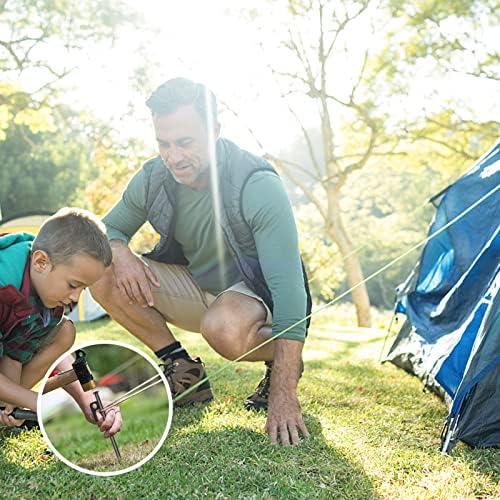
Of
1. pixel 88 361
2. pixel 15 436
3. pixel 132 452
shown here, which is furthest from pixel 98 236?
pixel 15 436

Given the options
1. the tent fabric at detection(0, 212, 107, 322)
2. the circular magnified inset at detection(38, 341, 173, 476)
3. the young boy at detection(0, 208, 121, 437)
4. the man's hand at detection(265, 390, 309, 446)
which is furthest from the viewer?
the tent fabric at detection(0, 212, 107, 322)

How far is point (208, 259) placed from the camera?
116 inches

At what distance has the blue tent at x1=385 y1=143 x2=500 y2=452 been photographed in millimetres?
2379

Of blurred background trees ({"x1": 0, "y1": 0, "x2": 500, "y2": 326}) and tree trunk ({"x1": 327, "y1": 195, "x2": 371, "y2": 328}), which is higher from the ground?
blurred background trees ({"x1": 0, "y1": 0, "x2": 500, "y2": 326})

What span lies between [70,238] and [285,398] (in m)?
0.85

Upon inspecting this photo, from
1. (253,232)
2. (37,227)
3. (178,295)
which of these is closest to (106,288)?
(178,295)

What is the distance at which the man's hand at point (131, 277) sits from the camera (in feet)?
9.05

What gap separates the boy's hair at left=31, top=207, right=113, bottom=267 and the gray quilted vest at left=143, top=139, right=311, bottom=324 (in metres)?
0.61

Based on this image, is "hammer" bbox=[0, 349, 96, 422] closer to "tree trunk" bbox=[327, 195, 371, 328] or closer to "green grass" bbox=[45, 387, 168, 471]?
"green grass" bbox=[45, 387, 168, 471]

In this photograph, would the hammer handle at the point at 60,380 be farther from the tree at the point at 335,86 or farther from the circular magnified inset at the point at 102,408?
the tree at the point at 335,86

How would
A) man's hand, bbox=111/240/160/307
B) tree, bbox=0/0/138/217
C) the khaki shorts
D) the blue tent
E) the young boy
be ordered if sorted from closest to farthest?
the young boy < the blue tent < man's hand, bbox=111/240/160/307 < the khaki shorts < tree, bbox=0/0/138/217

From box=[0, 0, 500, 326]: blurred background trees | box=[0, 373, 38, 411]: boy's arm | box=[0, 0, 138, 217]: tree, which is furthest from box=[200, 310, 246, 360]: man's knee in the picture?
box=[0, 0, 138, 217]: tree

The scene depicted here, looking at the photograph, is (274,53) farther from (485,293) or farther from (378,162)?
(485,293)

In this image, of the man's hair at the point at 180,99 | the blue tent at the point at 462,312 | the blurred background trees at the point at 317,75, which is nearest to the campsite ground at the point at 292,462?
the blue tent at the point at 462,312
